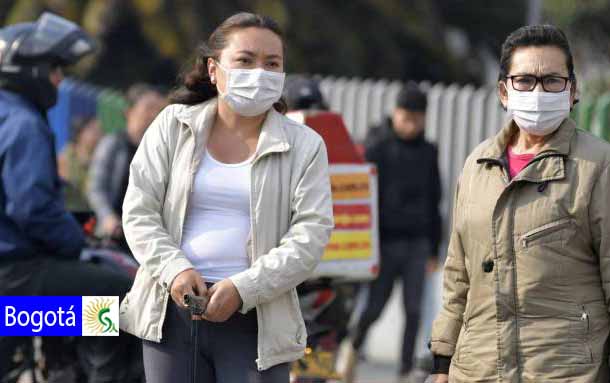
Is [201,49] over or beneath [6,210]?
over

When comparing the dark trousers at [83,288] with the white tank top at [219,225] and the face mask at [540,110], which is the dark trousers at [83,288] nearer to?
the white tank top at [219,225]

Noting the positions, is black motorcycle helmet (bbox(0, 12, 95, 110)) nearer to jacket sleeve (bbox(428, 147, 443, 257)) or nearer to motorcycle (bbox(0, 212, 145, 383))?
motorcycle (bbox(0, 212, 145, 383))

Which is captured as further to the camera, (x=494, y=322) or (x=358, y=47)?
(x=358, y=47)

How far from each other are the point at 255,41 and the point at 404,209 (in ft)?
16.3

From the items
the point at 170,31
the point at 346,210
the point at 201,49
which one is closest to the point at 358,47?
the point at 170,31

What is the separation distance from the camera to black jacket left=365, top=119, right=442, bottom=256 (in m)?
9.91

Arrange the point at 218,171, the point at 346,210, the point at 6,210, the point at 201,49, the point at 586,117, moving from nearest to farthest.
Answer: the point at 218,171
the point at 201,49
the point at 6,210
the point at 346,210
the point at 586,117

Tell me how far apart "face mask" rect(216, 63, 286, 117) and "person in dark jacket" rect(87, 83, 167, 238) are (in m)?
4.60

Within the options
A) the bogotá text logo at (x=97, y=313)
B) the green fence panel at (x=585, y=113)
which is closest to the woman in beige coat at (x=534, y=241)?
the bogotá text logo at (x=97, y=313)

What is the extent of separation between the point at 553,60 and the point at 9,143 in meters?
2.62

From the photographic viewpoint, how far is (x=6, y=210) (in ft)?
20.7

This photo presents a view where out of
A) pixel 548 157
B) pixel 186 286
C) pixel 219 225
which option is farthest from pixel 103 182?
pixel 548 157

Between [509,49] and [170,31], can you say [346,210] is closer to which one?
[509,49]

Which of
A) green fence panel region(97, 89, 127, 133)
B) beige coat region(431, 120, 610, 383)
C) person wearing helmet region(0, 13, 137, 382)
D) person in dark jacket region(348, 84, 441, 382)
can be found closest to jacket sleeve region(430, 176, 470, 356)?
beige coat region(431, 120, 610, 383)
